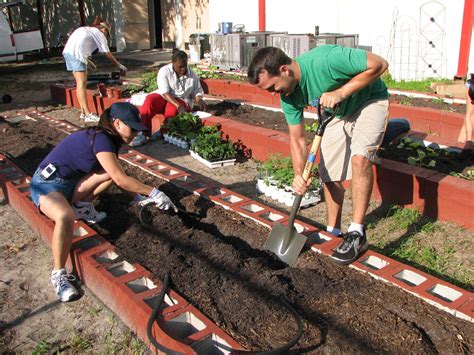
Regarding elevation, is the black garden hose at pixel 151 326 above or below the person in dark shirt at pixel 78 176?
below

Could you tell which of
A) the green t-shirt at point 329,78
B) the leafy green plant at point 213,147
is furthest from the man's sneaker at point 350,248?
the leafy green plant at point 213,147

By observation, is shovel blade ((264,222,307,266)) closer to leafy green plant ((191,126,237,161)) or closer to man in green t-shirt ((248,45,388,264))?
man in green t-shirt ((248,45,388,264))

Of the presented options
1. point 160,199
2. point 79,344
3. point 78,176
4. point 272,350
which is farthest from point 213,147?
point 272,350

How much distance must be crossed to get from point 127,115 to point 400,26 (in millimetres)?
8490

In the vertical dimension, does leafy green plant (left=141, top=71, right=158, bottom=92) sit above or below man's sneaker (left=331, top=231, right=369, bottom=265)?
above

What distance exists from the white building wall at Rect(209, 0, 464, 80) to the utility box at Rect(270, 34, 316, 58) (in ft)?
5.59

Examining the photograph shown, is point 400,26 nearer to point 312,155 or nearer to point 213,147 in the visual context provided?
point 213,147

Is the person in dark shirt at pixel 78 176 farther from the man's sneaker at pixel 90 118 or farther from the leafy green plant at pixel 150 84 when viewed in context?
the leafy green plant at pixel 150 84

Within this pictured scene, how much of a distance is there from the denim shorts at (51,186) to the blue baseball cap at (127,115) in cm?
65

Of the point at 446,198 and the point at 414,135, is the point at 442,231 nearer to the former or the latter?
the point at 446,198

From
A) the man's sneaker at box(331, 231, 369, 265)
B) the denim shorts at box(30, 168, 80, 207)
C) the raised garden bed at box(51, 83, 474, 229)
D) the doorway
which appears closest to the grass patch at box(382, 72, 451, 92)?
the raised garden bed at box(51, 83, 474, 229)

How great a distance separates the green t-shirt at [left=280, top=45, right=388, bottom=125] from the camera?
3.10 m

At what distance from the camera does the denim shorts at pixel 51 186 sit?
11.9 ft

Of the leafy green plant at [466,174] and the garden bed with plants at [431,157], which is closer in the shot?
the leafy green plant at [466,174]
